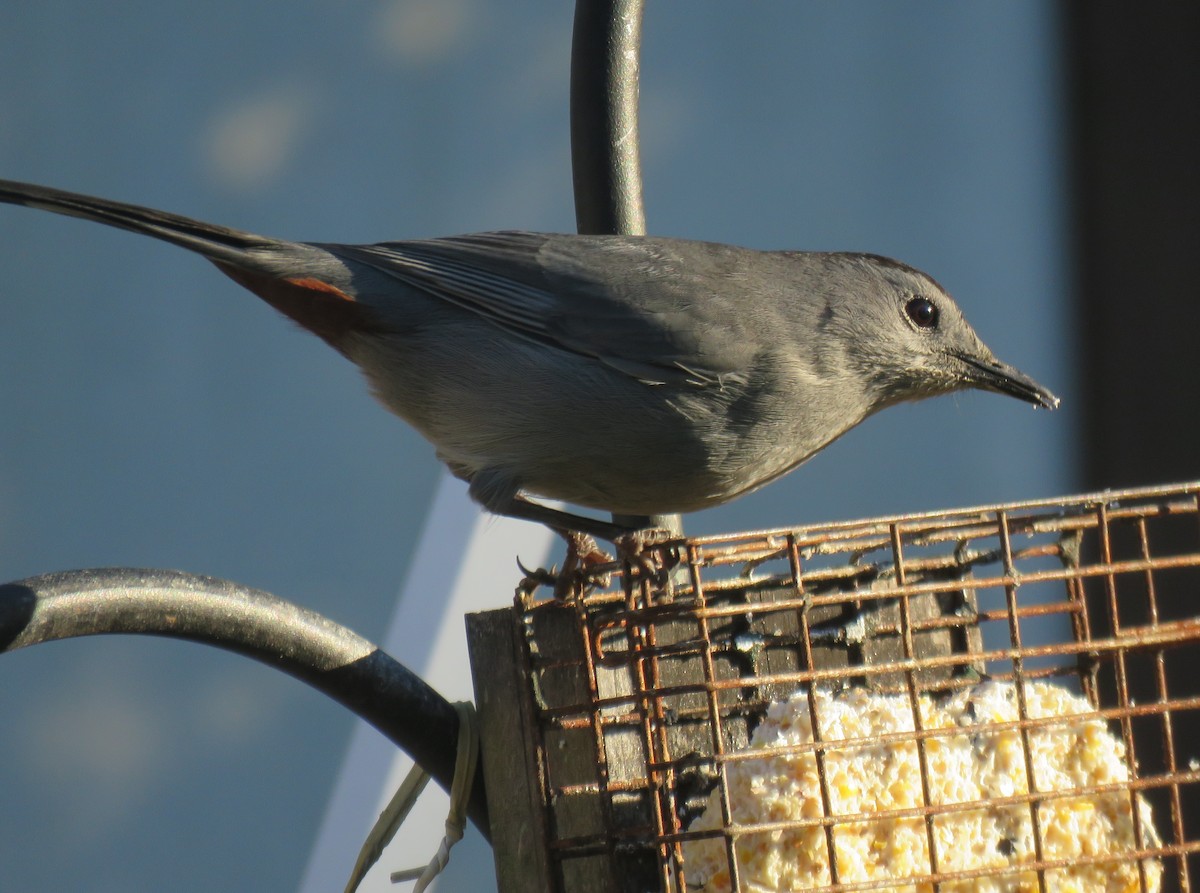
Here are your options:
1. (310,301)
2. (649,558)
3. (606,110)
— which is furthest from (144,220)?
(649,558)

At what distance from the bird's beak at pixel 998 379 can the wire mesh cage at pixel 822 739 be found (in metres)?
0.86

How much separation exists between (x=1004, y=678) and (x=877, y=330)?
1.07 metres

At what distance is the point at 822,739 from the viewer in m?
2.08

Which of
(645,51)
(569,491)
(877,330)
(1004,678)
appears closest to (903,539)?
(1004,678)

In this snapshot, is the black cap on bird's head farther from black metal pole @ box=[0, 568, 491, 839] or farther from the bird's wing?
black metal pole @ box=[0, 568, 491, 839]

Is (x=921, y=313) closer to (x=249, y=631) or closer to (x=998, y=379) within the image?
(x=998, y=379)

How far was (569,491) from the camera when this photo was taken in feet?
9.75

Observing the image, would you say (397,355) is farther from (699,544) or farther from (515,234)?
(699,544)

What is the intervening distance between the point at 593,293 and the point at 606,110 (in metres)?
0.80

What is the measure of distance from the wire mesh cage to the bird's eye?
97 cm

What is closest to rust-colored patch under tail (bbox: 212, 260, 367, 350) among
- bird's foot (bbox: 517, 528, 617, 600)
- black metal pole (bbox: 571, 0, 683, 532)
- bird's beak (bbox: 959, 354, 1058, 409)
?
black metal pole (bbox: 571, 0, 683, 532)

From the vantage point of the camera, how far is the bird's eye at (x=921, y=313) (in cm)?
338

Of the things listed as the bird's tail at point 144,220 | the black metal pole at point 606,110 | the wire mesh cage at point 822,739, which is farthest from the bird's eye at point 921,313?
the bird's tail at point 144,220

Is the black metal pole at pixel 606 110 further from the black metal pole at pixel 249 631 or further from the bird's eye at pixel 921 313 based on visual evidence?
the bird's eye at pixel 921 313
